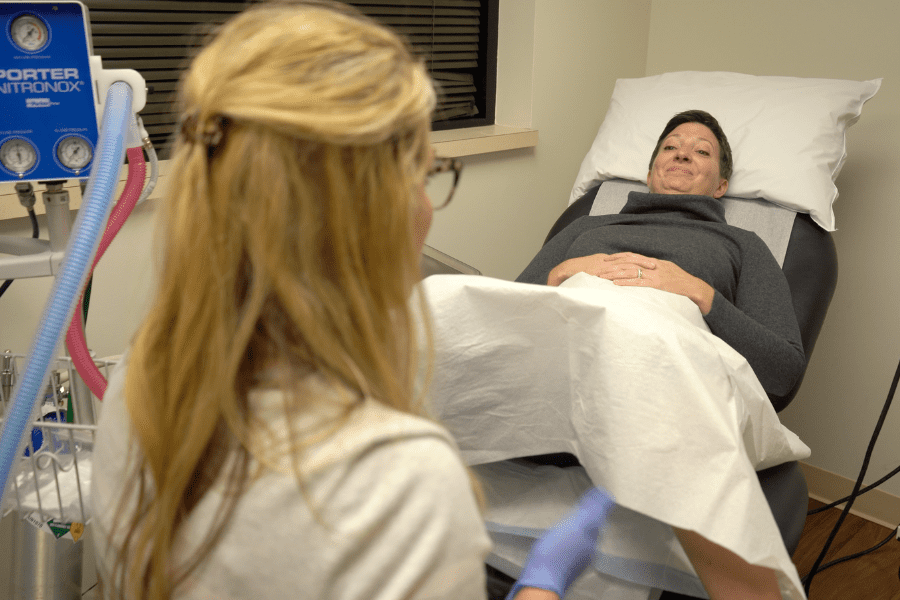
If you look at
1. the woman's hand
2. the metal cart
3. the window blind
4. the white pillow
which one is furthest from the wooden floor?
the metal cart

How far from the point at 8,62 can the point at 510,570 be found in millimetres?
1006

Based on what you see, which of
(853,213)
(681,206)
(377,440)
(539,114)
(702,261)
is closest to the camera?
(377,440)

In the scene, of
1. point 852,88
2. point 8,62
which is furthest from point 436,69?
point 8,62

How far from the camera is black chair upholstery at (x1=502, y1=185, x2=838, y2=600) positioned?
116cm

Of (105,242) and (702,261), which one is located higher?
(105,242)

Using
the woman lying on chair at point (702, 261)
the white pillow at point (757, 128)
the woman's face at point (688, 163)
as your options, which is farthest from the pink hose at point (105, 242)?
the white pillow at point (757, 128)

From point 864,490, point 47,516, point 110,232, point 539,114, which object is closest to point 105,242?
point 110,232

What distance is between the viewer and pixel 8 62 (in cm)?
87

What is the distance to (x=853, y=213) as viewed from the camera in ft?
6.63

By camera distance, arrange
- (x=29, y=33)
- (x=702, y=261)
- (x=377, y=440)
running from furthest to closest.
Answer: (x=702, y=261), (x=29, y=33), (x=377, y=440)

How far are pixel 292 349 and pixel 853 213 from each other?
77.9 inches

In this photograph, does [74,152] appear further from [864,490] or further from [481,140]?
[864,490]

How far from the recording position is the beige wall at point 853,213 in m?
1.95

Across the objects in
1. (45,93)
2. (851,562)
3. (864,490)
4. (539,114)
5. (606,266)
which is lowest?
(851,562)
